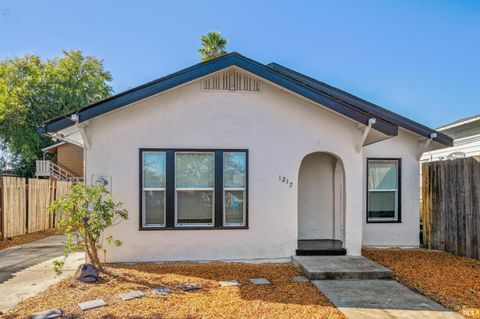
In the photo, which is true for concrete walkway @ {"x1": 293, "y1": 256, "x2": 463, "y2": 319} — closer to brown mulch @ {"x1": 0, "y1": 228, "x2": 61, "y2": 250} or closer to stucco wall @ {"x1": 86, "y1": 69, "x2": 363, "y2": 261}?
stucco wall @ {"x1": 86, "y1": 69, "x2": 363, "y2": 261}

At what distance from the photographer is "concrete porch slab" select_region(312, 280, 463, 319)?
194 inches

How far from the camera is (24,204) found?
12.2m

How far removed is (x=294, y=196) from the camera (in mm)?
8094

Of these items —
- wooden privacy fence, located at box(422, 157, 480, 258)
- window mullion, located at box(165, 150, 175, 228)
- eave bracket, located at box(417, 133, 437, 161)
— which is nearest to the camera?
window mullion, located at box(165, 150, 175, 228)

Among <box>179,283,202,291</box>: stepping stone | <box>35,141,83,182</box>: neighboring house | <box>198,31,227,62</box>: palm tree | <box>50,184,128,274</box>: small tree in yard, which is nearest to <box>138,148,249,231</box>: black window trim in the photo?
<box>50,184,128,274</box>: small tree in yard

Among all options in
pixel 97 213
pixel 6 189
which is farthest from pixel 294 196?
pixel 6 189

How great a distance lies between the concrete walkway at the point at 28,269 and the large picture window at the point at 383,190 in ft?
26.7

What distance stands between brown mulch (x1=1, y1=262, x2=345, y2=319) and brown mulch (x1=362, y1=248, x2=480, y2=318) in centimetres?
200

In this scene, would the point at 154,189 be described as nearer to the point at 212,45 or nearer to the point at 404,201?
the point at 404,201

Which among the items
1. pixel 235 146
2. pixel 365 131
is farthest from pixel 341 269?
pixel 235 146

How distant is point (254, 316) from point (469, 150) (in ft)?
38.8

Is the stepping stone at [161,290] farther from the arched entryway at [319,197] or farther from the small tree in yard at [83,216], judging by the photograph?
the arched entryway at [319,197]

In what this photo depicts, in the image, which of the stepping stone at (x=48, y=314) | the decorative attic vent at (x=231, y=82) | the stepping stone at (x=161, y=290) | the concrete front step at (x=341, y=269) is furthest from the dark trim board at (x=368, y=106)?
the stepping stone at (x=48, y=314)

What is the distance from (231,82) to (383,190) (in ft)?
18.5
